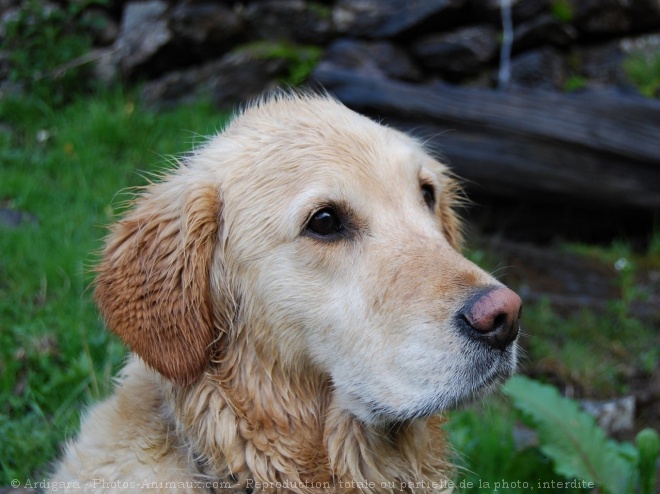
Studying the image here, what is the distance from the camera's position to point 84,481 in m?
2.87

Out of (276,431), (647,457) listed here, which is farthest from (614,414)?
(276,431)

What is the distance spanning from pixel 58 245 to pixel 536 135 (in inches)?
168

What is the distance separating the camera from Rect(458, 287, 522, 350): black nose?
2424 mm

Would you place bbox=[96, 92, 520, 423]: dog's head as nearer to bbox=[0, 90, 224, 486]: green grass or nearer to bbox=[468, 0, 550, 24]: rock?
bbox=[0, 90, 224, 486]: green grass

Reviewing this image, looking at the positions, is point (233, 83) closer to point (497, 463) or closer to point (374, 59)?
point (374, 59)

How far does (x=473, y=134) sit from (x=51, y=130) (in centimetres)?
423

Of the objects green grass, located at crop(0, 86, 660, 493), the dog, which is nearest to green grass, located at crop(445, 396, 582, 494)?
green grass, located at crop(0, 86, 660, 493)

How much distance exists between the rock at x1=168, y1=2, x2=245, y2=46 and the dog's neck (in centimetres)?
619

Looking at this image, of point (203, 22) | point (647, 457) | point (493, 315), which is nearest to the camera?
point (493, 315)

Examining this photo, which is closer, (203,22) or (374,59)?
(374,59)

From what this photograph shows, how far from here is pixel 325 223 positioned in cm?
284

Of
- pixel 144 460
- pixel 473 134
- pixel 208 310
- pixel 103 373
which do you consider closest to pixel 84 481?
pixel 144 460

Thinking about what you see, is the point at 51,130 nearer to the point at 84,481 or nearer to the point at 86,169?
the point at 86,169

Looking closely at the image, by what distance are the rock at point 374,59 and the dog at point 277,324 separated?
4745 millimetres
